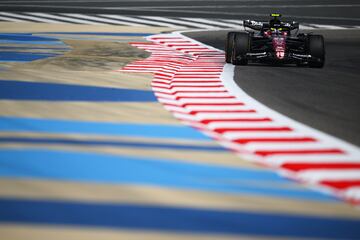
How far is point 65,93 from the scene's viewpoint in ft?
30.4

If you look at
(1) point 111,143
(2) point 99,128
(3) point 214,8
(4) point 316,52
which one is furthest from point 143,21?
(1) point 111,143

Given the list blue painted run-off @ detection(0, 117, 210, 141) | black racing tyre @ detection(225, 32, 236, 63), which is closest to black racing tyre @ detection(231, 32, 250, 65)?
black racing tyre @ detection(225, 32, 236, 63)

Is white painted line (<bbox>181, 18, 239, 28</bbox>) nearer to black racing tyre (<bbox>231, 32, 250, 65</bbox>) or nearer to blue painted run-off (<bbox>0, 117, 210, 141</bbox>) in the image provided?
black racing tyre (<bbox>231, 32, 250, 65</bbox>)

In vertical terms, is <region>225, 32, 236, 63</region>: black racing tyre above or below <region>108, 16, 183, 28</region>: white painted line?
above

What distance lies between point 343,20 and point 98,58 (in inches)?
638

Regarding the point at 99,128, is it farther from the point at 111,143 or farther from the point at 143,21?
the point at 143,21

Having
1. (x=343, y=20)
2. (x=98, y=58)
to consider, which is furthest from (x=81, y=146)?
(x=343, y=20)

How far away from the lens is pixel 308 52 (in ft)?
45.0

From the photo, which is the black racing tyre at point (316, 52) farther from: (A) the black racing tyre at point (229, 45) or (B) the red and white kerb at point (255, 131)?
(B) the red and white kerb at point (255, 131)

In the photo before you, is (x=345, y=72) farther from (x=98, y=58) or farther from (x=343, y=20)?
(x=343, y=20)

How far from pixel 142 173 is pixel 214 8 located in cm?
2723

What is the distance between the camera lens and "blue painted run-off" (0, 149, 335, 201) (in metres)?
5.12

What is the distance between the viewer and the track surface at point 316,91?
300 inches

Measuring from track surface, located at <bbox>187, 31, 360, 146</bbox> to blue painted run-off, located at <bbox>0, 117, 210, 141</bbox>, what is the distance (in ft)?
4.24
